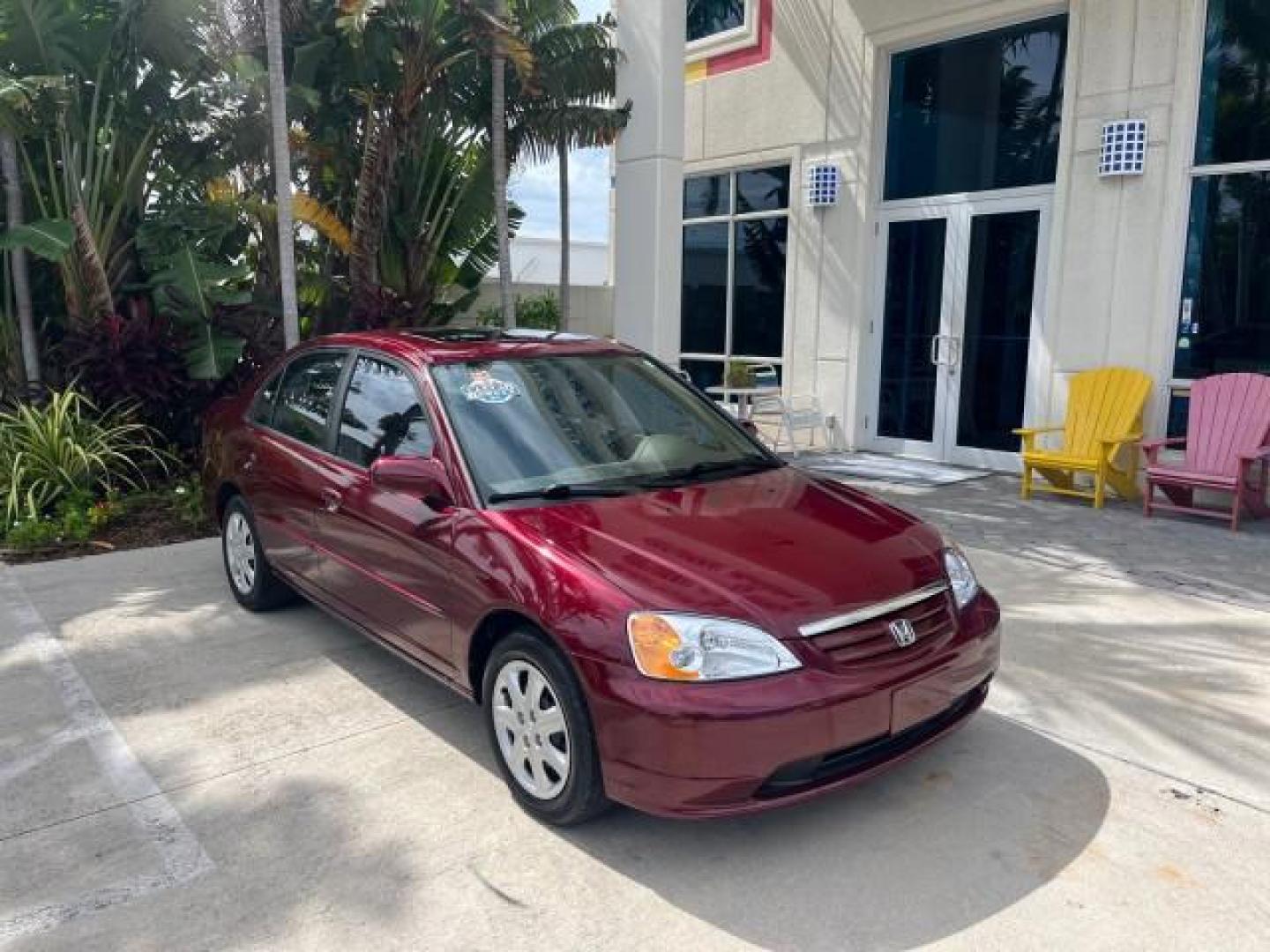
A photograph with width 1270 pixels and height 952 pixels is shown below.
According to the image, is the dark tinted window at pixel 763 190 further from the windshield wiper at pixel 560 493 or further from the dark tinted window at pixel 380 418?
the windshield wiper at pixel 560 493

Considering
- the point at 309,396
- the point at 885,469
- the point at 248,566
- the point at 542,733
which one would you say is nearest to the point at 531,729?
the point at 542,733

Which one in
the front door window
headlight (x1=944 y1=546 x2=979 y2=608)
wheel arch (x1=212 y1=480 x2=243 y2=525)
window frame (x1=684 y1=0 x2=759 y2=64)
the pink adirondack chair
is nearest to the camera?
headlight (x1=944 y1=546 x2=979 y2=608)

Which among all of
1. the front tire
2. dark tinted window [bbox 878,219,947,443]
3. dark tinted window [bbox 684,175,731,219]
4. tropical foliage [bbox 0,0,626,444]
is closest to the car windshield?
the front tire

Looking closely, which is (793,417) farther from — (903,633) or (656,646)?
(656,646)

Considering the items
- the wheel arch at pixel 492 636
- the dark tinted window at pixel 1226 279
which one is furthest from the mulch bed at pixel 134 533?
the dark tinted window at pixel 1226 279

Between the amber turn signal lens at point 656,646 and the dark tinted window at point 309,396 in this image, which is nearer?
the amber turn signal lens at point 656,646

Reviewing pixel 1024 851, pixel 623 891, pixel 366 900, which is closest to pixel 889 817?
pixel 1024 851

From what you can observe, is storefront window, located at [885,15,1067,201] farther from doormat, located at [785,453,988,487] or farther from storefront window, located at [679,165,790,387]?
doormat, located at [785,453,988,487]

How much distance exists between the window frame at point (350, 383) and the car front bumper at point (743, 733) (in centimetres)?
140

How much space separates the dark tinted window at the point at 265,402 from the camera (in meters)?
5.23

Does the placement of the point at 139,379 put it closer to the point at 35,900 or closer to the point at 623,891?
the point at 35,900

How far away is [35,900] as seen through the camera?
9.36ft

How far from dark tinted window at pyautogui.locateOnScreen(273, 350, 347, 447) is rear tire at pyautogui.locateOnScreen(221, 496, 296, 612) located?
59 centimetres

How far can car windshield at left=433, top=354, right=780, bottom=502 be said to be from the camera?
3.67 metres
